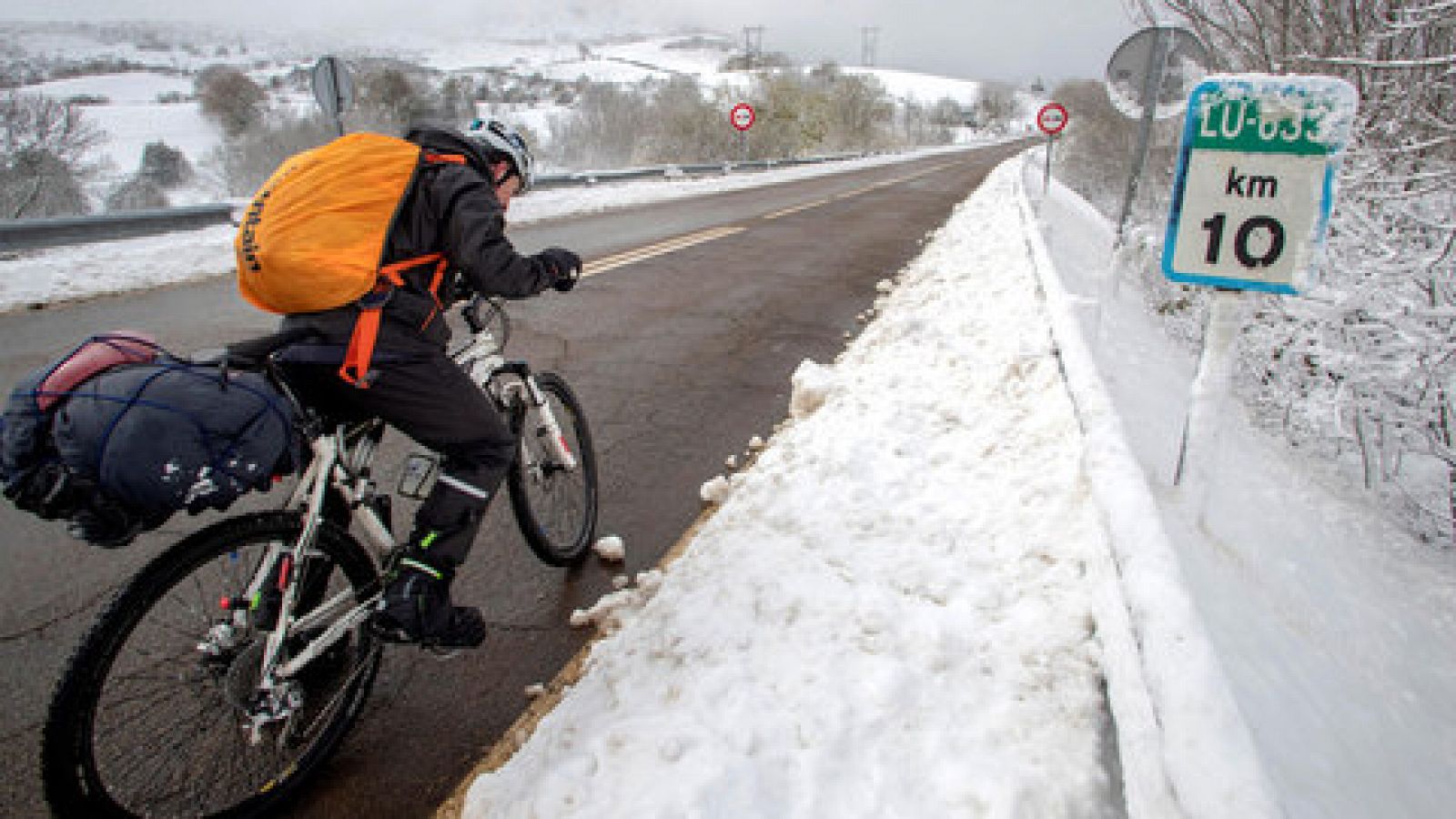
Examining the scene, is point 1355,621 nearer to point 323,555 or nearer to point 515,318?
point 323,555

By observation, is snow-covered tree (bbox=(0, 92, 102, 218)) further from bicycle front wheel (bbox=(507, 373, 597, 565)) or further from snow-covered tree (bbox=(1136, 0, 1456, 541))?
snow-covered tree (bbox=(1136, 0, 1456, 541))

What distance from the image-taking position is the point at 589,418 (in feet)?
16.6

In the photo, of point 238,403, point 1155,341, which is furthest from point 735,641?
point 1155,341

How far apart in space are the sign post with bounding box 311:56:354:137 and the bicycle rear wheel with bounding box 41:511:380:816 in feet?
35.8

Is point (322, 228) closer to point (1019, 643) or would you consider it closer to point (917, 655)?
point (917, 655)

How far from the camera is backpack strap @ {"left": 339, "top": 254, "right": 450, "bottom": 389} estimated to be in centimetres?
217

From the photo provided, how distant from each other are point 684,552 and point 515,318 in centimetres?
473

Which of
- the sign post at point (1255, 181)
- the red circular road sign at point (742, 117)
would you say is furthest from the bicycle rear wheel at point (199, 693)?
the red circular road sign at point (742, 117)

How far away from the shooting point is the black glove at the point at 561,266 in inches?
104

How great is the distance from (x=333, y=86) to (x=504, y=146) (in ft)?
34.9

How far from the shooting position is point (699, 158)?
136 ft

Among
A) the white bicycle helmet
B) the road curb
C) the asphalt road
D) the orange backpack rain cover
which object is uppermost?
the white bicycle helmet

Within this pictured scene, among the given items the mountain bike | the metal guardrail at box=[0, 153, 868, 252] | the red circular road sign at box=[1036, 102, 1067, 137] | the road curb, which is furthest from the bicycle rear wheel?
the red circular road sign at box=[1036, 102, 1067, 137]

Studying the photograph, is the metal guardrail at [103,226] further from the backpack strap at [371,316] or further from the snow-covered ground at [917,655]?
the snow-covered ground at [917,655]
